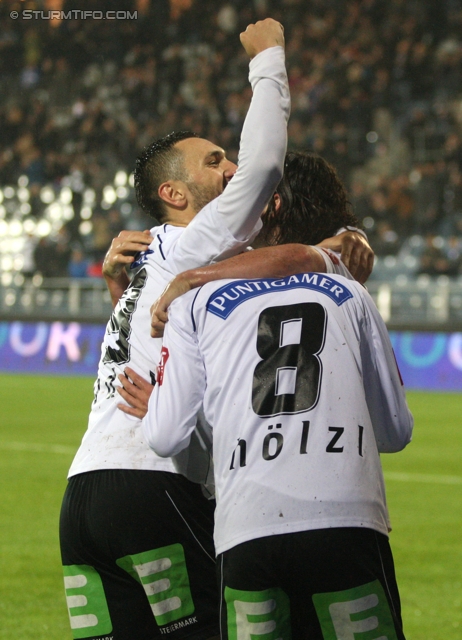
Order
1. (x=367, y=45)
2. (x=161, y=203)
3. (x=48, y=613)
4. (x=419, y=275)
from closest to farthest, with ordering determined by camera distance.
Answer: (x=161, y=203), (x=48, y=613), (x=419, y=275), (x=367, y=45)

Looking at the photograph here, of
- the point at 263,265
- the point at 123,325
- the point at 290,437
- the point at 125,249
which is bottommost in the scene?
the point at 290,437

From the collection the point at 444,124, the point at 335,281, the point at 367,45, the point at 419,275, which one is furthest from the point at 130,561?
the point at 367,45

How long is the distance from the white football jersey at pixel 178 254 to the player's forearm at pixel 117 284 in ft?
0.49

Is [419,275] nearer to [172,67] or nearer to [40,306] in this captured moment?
[40,306]

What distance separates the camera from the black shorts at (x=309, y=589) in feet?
6.87

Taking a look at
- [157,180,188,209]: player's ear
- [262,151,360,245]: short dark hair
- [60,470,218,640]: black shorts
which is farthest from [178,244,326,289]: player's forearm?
[60,470,218,640]: black shorts

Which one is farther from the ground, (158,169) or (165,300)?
(158,169)

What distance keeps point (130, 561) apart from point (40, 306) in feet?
53.7

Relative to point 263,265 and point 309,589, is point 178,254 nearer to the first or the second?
point 263,265

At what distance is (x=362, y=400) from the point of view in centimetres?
223

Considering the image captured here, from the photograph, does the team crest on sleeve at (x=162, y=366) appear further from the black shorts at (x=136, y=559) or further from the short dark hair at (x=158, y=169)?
the short dark hair at (x=158, y=169)

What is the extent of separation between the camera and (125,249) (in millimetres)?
2941

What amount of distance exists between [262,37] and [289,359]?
32.4 inches

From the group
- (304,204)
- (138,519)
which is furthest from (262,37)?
(138,519)
